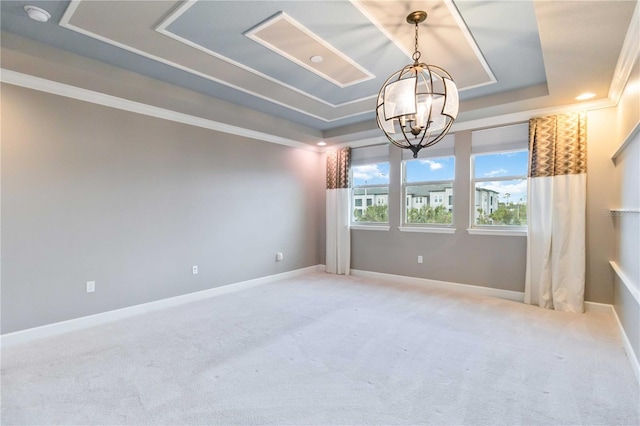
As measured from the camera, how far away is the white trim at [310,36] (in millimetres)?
2430

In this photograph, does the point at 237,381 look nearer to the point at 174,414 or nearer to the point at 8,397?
the point at 174,414

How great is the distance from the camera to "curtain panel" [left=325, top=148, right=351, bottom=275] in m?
5.99

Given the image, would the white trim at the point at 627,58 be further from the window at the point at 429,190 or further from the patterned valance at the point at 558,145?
the window at the point at 429,190

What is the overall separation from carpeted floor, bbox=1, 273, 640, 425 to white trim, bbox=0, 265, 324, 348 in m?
0.15

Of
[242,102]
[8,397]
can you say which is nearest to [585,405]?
[8,397]

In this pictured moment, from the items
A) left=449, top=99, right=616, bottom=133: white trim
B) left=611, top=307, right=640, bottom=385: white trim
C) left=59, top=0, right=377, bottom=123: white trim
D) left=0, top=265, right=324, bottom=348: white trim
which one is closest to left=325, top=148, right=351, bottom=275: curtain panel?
left=0, top=265, right=324, bottom=348: white trim

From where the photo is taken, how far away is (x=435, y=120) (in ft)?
7.75

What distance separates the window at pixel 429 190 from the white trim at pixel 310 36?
224cm

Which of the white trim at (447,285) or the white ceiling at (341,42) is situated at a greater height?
A: the white ceiling at (341,42)

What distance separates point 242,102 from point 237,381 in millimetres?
3336

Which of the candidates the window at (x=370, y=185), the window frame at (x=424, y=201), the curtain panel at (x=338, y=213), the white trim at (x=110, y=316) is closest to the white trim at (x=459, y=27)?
the window frame at (x=424, y=201)

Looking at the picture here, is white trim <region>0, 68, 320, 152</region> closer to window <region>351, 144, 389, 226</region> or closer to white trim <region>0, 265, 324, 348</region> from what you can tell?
window <region>351, 144, 389, 226</region>

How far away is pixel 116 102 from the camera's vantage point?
11.9 ft

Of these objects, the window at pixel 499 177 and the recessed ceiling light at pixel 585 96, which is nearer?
the recessed ceiling light at pixel 585 96
